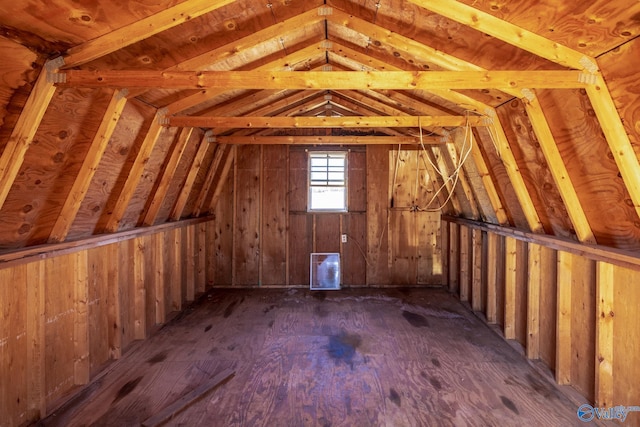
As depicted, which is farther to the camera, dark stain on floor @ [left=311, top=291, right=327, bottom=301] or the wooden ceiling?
dark stain on floor @ [left=311, top=291, right=327, bottom=301]

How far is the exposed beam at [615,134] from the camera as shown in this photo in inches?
68.2

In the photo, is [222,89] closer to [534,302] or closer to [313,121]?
[313,121]

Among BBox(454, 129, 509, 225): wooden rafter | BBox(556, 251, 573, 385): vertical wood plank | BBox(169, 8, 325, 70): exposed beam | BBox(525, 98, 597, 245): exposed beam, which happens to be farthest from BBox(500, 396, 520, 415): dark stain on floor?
BBox(169, 8, 325, 70): exposed beam

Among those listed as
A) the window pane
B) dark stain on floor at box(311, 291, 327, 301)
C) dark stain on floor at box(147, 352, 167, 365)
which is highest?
the window pane

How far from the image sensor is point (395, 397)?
2430mm

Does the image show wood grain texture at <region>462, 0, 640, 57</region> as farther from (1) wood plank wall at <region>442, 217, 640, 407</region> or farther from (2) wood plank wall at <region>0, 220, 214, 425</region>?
(2) wood plank wall at <region>0, 220, 214, 425</region>

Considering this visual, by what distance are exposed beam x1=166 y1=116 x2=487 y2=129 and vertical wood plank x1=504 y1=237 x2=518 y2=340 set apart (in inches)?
57.3

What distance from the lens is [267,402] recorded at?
2.37 meters

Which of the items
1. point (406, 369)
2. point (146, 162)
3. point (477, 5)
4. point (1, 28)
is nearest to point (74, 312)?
point (146, 162)

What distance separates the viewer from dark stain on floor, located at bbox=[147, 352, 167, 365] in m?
2.99

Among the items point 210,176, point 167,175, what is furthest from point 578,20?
point 210,176

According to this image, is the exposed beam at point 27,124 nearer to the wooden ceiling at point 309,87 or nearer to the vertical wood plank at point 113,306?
the wooden ceiling at point 309,87

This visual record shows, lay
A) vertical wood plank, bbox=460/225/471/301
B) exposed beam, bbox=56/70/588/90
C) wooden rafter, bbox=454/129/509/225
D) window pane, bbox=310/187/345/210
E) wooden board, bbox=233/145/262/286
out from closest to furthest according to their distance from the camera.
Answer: exposed beam, bbox=56/70/588/90 → wooden rafter, bbox=454/129/509/225 → vertical wood plank, bbox=460/225/471/301 → wooden board, bbox=233/145/262/286 → window pane, bbox=310/187/345/210

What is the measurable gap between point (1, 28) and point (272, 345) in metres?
3.05
